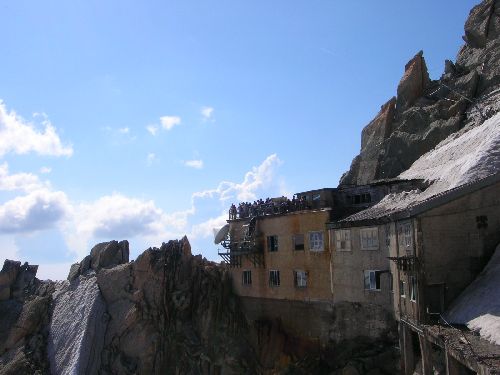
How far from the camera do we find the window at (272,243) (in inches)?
1733

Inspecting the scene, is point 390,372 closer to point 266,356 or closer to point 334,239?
point 334,239

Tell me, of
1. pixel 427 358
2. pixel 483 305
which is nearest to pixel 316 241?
pixel 427 358

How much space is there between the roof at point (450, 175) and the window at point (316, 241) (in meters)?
1.95

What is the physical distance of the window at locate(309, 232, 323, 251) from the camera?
39381 mm

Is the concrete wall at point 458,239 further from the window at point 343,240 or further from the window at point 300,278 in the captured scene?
the window at point 300,278

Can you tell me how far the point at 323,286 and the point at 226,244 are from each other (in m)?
13.0

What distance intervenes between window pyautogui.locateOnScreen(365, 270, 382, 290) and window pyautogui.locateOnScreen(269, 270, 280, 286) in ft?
34.2

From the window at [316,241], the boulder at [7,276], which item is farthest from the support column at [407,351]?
the boulder at [7,276]

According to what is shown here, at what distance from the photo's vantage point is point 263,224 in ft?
150

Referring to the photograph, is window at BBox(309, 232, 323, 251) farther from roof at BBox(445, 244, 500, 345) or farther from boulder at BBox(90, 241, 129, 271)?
boulder at BBox(90, 241, 129, 271)

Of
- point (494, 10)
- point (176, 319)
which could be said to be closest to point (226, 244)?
point (176, 319)

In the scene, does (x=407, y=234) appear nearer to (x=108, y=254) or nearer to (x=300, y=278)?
(x=300, y=278)

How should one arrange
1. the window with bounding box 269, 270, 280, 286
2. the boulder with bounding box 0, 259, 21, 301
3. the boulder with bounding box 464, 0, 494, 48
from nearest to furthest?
the window with bounding box 269, 270, 280, 286, the boulder with bounding box 464, 0, 494, 48, the boulder with bounding box 0, 259, 21, 301

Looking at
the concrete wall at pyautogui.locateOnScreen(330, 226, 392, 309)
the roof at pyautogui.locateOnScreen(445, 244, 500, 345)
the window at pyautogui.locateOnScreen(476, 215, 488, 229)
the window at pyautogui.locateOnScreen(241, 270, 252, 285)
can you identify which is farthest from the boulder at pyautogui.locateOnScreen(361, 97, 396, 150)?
the roof at pyautogui.locateOnScreen(445, 244, 500, 345)
